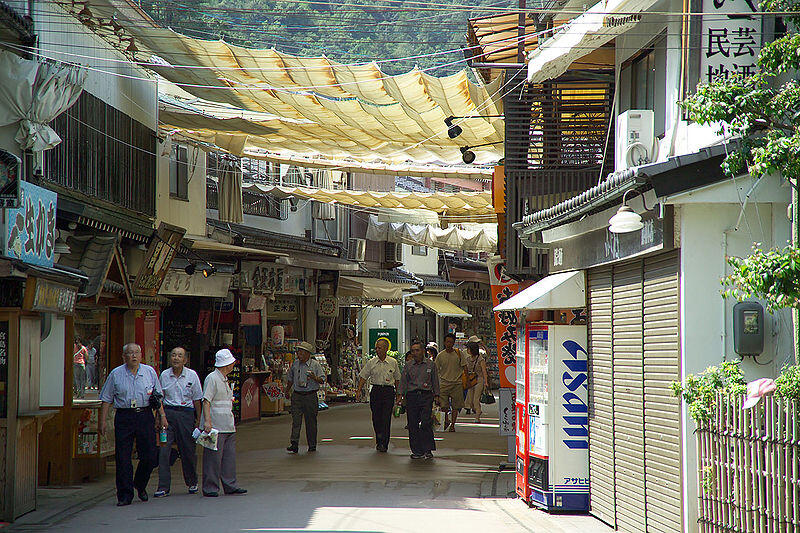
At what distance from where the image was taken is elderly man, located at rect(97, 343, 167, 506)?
1192cm

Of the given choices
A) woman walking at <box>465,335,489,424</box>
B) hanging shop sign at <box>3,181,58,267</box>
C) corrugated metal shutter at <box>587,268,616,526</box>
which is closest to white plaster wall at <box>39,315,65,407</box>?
hanging shop sign at <box>3,181,58,267</box>

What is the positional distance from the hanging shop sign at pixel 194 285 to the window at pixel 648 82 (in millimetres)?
10922

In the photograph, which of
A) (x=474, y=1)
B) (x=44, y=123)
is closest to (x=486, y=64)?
(x=44, y=123)

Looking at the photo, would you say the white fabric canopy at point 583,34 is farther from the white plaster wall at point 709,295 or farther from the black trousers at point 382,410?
the black trousers at point 382,410

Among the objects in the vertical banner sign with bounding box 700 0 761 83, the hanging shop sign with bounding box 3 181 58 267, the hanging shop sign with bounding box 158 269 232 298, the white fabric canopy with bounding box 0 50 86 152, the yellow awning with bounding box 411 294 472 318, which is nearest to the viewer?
the vertical banner sign with bounding box 700 0 761 83

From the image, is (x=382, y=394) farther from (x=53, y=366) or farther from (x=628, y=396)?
(x=628, y=396)

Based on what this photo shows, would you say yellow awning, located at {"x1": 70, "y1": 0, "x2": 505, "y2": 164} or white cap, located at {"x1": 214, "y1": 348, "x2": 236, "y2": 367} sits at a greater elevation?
yellow awning, located at {"x1": 70, "y1": 0, "x2": 505, "y2": 164}

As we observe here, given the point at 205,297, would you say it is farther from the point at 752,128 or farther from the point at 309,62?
the point at 752,128

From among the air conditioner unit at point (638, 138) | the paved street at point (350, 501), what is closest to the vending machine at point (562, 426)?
the paved street at point (350, 501)

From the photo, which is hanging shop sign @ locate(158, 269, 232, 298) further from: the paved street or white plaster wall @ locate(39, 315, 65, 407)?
white plaster wall @ locate(39, 315, 65, 407)

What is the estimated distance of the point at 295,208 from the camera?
29.0m

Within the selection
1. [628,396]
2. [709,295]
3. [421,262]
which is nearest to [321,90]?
[628,396]

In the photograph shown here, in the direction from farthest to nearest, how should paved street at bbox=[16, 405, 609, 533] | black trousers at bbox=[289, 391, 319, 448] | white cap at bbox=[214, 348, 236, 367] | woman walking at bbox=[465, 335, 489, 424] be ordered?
woman walking at bbox=[465, 335, 489, 424]
black trousers at bbox=[289, 391, 319, 448]
white cap at bbox=[214, 348, 236, 367]
paved street at bbox=[16, 405, 609, 533]

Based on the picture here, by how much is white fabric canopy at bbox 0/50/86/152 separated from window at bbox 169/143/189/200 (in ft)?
22.0
